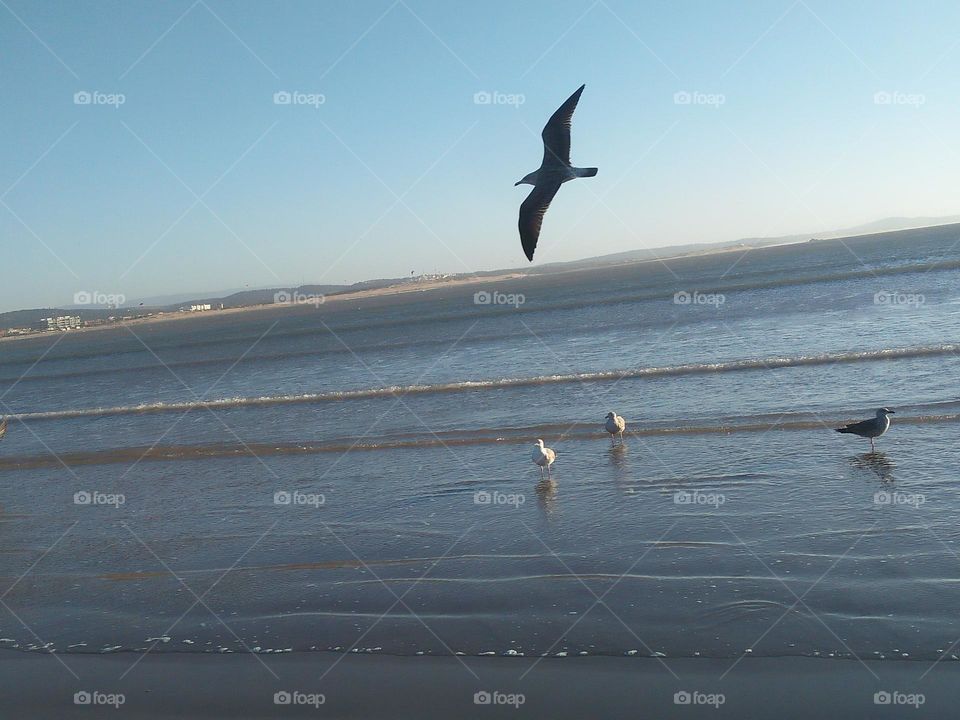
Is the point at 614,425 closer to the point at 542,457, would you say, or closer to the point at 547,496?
the point at 542,457

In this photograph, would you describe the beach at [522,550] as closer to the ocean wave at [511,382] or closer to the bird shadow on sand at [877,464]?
the bird shadow on sand at [877,464]

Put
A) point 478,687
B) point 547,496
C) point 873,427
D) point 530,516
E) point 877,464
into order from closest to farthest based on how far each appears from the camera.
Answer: point 478,687, point 530,516, point 877,464, point 547,496, point 873,427

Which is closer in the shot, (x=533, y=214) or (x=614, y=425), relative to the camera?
(x=533, y=214)

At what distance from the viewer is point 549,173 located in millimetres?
6691

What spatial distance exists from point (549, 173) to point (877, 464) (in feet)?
20.7

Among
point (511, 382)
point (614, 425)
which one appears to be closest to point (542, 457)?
point (614, 425)

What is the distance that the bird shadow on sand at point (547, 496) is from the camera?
32.2ft

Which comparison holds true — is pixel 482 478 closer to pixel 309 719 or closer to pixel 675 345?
pixel 309 719

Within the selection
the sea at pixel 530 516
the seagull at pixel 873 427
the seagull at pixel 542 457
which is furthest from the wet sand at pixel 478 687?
the seagull at pixel 873 427

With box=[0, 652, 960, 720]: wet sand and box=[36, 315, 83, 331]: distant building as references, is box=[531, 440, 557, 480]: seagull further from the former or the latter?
box=[36, 315, 83, 331]: distant building

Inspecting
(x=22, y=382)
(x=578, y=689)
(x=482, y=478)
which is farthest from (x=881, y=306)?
(x=22, y=382)

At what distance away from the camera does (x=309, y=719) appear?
5617mm

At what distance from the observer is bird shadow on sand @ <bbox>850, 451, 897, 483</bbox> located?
31.8 ft

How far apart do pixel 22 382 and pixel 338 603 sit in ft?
155
